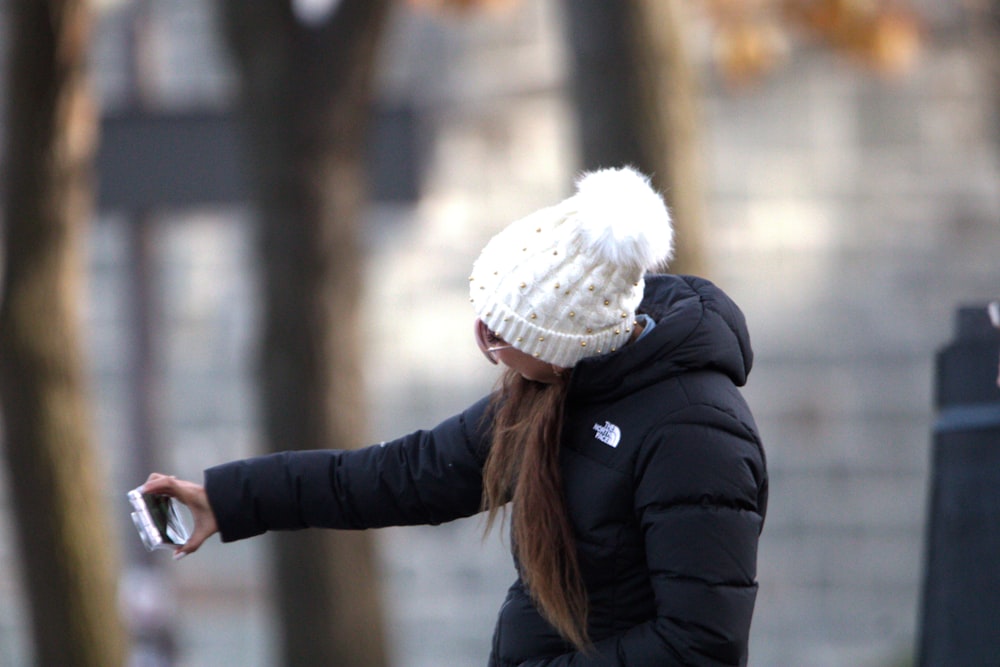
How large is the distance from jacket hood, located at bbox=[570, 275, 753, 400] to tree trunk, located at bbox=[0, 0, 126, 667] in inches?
134

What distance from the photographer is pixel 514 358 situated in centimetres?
227

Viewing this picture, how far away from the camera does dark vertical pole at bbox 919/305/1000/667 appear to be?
2.82 m

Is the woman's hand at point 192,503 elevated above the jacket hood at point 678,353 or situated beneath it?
situated beneath

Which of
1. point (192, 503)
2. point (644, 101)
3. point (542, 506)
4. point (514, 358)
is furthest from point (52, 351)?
point (542, 506)

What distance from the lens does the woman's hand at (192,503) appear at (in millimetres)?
2438

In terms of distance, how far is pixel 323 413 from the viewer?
5277 millimetres

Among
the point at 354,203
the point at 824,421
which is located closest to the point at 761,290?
the point at 824,421

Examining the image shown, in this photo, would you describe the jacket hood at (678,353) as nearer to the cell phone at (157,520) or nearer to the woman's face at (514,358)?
the woman's face at (514,358)

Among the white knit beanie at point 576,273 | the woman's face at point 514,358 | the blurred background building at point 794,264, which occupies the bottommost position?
the blurred background building at point 794,264

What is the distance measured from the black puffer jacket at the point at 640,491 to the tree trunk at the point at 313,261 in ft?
9.10

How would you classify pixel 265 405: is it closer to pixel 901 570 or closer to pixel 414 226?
pixel 414 226

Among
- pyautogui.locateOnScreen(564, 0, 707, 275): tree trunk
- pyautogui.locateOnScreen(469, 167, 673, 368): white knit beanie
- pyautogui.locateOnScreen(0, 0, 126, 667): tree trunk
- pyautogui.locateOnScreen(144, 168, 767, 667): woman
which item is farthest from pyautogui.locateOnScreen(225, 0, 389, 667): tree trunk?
pyautogui.locateOnScreen(469, 167, 673, 368): white knit beanie

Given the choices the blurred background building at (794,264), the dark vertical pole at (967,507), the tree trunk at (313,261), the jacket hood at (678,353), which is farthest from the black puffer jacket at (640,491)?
the blurred background building at (794,264)

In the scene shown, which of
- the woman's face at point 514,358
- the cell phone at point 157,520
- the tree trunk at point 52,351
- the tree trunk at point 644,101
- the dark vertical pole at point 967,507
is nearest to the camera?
the woman's face at point 514,358
